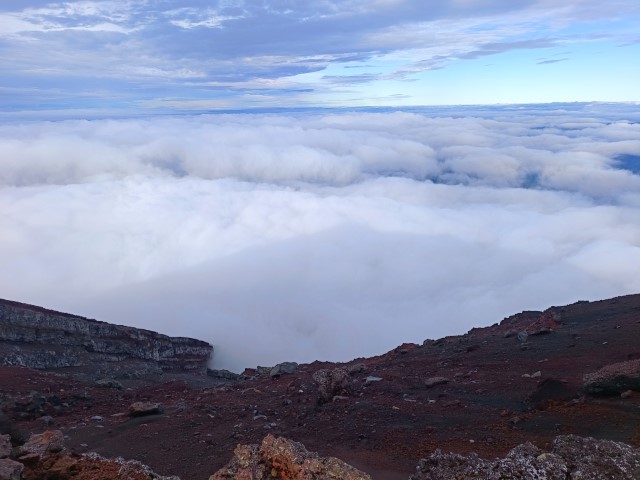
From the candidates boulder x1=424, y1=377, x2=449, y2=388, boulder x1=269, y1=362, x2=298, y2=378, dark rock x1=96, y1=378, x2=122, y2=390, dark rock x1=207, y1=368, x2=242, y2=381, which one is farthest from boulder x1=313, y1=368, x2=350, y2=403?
dark rock x1=207, y1=368, x2=242, y2=381

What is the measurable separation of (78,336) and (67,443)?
16999mm

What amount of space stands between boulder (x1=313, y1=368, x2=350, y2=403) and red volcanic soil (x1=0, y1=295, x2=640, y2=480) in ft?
0.96

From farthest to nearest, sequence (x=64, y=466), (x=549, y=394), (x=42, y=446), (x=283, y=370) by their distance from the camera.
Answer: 1. (x=283, y=370)
2. (x=549, y=394)
3. (x=42, y=446)
4. (x=64, y=466)

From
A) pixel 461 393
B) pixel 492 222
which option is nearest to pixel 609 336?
pixel 461 393

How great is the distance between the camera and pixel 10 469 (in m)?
7.37

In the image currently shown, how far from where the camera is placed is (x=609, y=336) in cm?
1758

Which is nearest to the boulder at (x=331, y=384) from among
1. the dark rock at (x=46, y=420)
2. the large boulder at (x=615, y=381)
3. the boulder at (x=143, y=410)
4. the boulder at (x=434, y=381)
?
the boulder at (x=434, y=381)

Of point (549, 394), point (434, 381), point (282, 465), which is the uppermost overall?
point (282, 465)

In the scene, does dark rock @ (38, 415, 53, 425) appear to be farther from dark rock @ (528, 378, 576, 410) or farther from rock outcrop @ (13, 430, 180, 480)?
dark rock @ (528, 378, 576, 410)

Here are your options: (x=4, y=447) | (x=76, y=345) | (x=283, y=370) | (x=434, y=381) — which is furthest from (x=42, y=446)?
(x=76, y=345)

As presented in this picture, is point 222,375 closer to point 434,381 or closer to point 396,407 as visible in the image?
point 434,381

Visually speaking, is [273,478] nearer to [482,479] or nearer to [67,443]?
[482,479]

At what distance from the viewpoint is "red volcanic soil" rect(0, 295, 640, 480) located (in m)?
11.1

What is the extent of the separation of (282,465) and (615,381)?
811 centimetres
